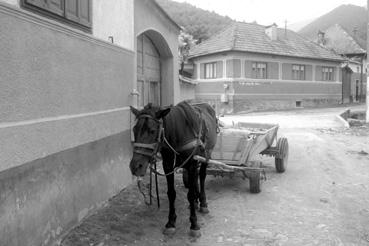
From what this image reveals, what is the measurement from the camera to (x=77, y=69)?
17.8 feet

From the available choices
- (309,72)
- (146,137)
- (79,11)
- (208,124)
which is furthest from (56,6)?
(309,72)

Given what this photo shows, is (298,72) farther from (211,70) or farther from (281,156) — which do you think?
(281,156)

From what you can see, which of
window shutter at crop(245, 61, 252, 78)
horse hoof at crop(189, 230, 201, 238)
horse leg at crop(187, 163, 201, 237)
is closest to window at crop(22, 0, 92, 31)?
horse leg at crop(187, 163, 201, 237)

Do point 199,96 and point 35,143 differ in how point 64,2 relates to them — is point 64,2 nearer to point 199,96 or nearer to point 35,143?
point 35,143

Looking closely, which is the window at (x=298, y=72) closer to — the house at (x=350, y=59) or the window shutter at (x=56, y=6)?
the house at (x=350, y=59)

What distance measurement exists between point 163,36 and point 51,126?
230 inches

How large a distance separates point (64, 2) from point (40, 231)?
9.37ft

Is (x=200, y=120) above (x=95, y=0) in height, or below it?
below

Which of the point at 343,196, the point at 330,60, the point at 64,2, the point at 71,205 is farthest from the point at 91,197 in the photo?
the point at 330,60

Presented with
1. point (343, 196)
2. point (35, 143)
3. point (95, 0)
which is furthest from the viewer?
point (343, 196)

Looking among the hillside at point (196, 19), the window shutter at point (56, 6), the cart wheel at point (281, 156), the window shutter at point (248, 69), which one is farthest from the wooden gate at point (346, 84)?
the window shutter at point (56, 6)

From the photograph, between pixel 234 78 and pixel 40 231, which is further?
pixel 234 78

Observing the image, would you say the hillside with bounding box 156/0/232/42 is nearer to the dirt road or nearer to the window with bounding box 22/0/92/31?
the dirt road

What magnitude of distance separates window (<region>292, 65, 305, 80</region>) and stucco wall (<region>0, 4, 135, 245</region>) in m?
29.0
